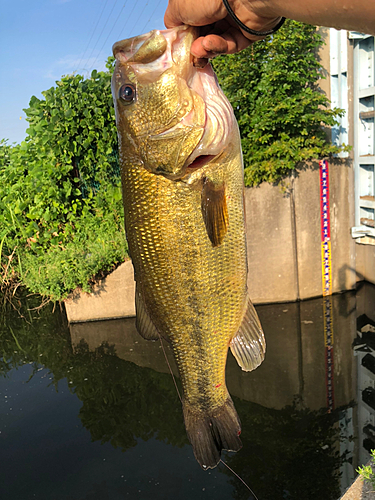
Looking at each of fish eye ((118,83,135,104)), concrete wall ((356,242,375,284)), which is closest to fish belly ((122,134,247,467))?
fish eye ((118,83,135,104))

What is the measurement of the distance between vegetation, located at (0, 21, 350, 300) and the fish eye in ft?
17.6

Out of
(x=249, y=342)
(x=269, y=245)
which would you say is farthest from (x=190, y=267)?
(x=269, y=245)

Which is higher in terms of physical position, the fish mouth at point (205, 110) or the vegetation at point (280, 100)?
the vegetation at point (280, 100)

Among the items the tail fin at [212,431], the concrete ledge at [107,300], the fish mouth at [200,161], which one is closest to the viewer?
the fish mouth at [200,161]

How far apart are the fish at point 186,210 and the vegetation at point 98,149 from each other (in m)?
5.20

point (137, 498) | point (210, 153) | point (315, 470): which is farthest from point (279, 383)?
point (210, 153)

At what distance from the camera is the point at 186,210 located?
1.76 m

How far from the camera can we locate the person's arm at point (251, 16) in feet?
3.35

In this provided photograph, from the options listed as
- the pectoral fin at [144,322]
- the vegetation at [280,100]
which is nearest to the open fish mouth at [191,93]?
the pectoral fin at [144,322]

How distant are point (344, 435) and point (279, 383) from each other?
44.3 inches

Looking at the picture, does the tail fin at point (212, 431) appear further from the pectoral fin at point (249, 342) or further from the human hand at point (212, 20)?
the human hand at point (212, 20)

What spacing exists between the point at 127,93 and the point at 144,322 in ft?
3.32

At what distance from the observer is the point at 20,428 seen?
4.76 metres

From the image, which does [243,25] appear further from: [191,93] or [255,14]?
[191,93]
